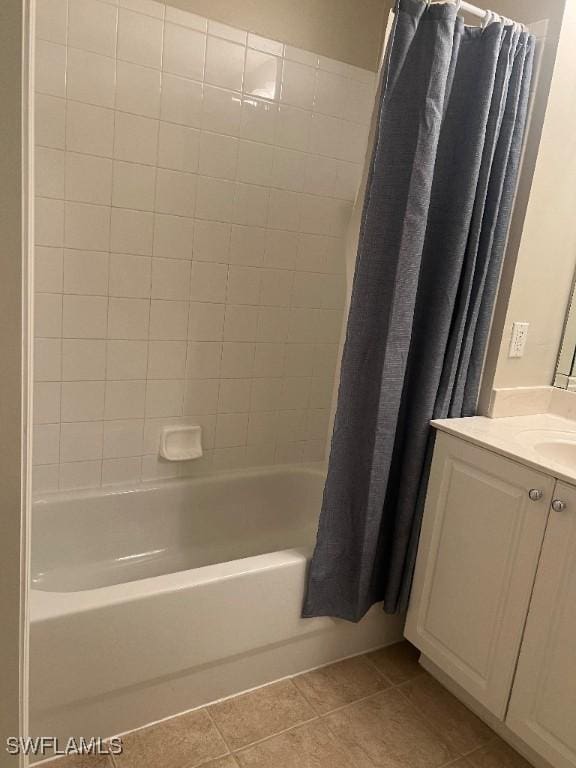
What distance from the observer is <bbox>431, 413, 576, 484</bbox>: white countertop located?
1.48 m

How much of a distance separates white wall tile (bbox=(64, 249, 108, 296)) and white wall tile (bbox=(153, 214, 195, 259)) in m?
0.20

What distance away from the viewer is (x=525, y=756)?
1652 millimetres

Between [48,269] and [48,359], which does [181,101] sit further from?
[48,359]

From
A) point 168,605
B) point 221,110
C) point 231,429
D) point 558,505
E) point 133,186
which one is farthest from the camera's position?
point 231,429

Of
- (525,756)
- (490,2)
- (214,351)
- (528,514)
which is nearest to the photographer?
(528,514)

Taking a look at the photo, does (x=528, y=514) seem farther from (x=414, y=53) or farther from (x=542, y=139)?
(x=414, y=53)

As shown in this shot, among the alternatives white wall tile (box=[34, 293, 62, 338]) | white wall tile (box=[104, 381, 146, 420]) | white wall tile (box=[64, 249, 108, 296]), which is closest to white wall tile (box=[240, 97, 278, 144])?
white wall tile (box=[64, 249, 108, 296])

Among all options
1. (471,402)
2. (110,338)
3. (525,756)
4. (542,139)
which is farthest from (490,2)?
(525,756)

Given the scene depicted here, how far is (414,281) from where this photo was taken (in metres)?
1.64

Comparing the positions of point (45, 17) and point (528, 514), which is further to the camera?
point (45, 17)

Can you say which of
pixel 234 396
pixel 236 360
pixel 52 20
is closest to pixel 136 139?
pixel 52 20

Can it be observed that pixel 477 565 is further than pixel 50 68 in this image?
No

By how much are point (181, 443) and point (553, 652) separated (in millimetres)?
1480

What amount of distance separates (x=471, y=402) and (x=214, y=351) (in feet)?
3.33
